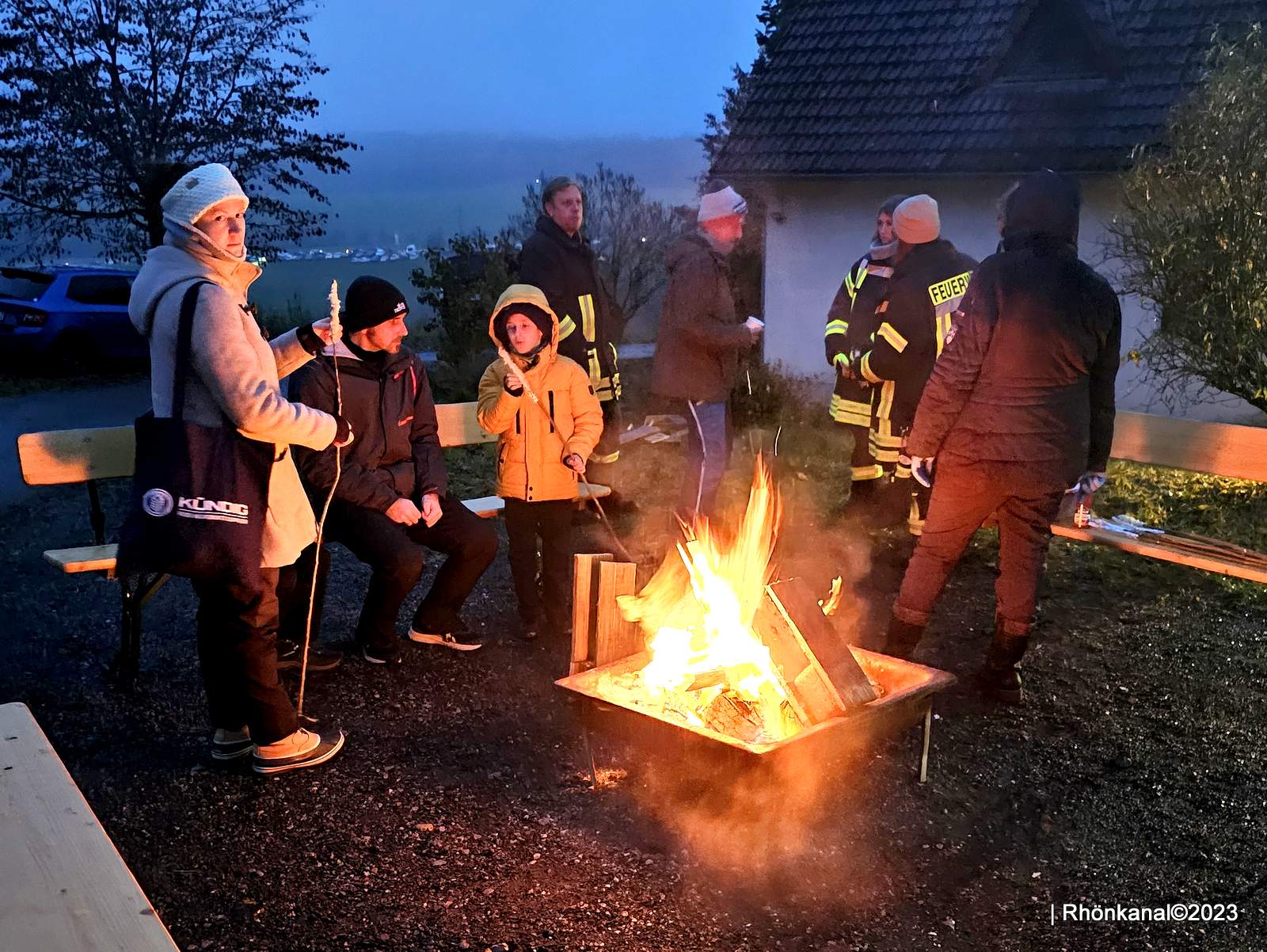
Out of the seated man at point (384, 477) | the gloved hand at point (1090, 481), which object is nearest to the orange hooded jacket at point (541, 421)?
the seated man at point (384, 477)

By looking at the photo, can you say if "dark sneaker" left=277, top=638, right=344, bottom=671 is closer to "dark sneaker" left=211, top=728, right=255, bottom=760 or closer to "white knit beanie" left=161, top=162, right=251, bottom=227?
"dark sneaker" left=211, top=728, right=255, bottom=760

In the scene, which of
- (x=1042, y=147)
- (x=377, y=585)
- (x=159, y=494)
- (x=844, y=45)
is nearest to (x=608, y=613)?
(x=377, y=585)

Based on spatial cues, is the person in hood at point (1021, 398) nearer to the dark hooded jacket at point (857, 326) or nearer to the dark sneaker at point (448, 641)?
the dark hooded jacket at point (857, 326)

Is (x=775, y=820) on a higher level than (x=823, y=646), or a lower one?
lower

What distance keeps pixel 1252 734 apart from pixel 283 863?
3833mm

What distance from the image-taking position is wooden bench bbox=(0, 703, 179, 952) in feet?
6.97

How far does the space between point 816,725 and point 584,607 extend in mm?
978

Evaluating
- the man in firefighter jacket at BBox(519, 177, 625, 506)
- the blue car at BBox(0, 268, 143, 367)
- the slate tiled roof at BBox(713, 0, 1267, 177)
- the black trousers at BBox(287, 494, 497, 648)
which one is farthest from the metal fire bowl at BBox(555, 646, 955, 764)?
the blue car at BBox(0, 268, 143, 367)

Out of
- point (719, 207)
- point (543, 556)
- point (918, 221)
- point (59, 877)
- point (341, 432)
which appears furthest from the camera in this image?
point (719, 207)

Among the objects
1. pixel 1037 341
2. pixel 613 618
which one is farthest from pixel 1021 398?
pixel 613 618

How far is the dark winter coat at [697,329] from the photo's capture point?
20.5 feet

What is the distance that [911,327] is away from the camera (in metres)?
6.00

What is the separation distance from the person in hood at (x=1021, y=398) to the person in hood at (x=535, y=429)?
1631 mm

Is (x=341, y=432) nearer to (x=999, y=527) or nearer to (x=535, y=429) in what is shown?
(x=535, y=429)
